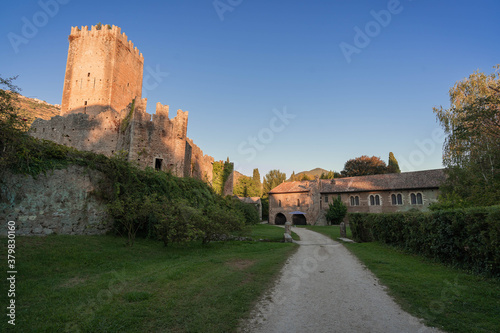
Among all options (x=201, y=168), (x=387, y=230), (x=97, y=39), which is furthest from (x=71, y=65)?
(x=387, y=230)

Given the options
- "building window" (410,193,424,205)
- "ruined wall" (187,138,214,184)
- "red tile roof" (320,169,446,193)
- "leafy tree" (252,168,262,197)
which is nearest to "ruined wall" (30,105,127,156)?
"ruined wall" (187,138,214,184)

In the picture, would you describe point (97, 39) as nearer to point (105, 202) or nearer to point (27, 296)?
point (105, 202)

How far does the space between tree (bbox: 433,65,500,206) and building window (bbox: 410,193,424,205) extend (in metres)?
12.2

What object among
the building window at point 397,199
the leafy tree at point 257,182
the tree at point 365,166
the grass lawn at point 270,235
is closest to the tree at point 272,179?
the leafy tree at point 257,182

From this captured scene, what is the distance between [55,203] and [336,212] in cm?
3478

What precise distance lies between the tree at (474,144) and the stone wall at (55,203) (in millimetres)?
20919

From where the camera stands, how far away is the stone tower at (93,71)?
27.8 meters

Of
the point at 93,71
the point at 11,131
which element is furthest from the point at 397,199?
the point at 93,71

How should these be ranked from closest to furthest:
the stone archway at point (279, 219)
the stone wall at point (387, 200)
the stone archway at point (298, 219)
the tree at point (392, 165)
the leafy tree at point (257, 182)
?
1. the stone wall at point (387, 200)
2. the stone archway at point (298, 219)
3. the stone archway at point (279, 219)
4. the tree at point (392, 165)
5. the leafy tree at point (257, 182)

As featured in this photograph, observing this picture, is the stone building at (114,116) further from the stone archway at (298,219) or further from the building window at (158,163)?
the stone archway at (298,219)

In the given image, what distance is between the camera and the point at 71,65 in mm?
28625

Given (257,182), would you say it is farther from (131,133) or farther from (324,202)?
(131,133)

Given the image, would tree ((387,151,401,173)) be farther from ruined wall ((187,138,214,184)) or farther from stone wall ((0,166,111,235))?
stone wall ((0,166,111,235))

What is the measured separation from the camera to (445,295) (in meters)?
5.29
